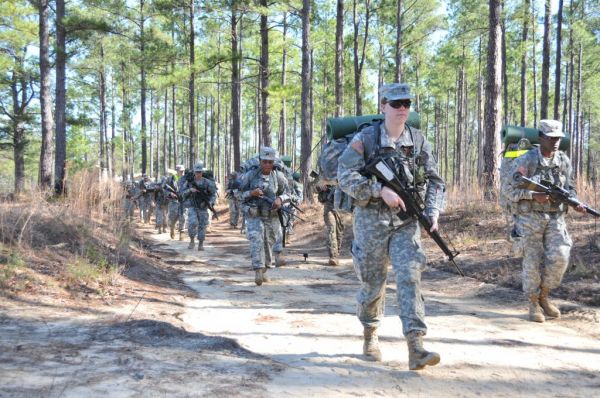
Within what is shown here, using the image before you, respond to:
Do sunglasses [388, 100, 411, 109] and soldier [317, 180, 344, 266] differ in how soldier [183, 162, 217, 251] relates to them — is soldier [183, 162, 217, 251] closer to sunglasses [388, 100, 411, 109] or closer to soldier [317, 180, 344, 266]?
soldier [317, 180, 344, 266]

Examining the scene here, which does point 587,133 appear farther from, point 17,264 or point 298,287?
point 17,264

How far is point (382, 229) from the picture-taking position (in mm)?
3570

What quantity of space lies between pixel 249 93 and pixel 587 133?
35.3m

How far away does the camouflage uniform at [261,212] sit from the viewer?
745 centimetres

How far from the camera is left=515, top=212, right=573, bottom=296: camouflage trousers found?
16.3ft

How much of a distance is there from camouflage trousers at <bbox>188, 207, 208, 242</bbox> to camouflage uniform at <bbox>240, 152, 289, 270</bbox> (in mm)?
4273

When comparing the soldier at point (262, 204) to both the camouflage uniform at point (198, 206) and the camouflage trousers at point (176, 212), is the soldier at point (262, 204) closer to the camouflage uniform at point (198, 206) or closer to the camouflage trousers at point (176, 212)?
the camouflage uniform at point (198, 206)

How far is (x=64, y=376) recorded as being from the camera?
2770 mm

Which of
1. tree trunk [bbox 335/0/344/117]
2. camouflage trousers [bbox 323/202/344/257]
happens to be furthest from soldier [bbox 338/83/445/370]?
tree trunk [bbox 335/0/344/117]

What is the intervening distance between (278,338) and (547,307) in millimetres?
2770

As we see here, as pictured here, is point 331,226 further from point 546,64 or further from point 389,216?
point 546,64

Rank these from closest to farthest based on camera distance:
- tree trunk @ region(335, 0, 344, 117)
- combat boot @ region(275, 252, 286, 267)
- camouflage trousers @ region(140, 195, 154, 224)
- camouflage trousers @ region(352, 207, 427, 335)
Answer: camouflage trousers @ region(352, 207, 427, 335)
combat boot @ region(275, 252, 286, 267)
tree trunk @ region(335, 0, 344, 117)
camouflage trousers @ region(140, 195, 154, 224)

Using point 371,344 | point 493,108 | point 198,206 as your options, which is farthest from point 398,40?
point 371,344

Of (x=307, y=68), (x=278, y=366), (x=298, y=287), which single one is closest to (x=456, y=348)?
(x=278, y=366)
